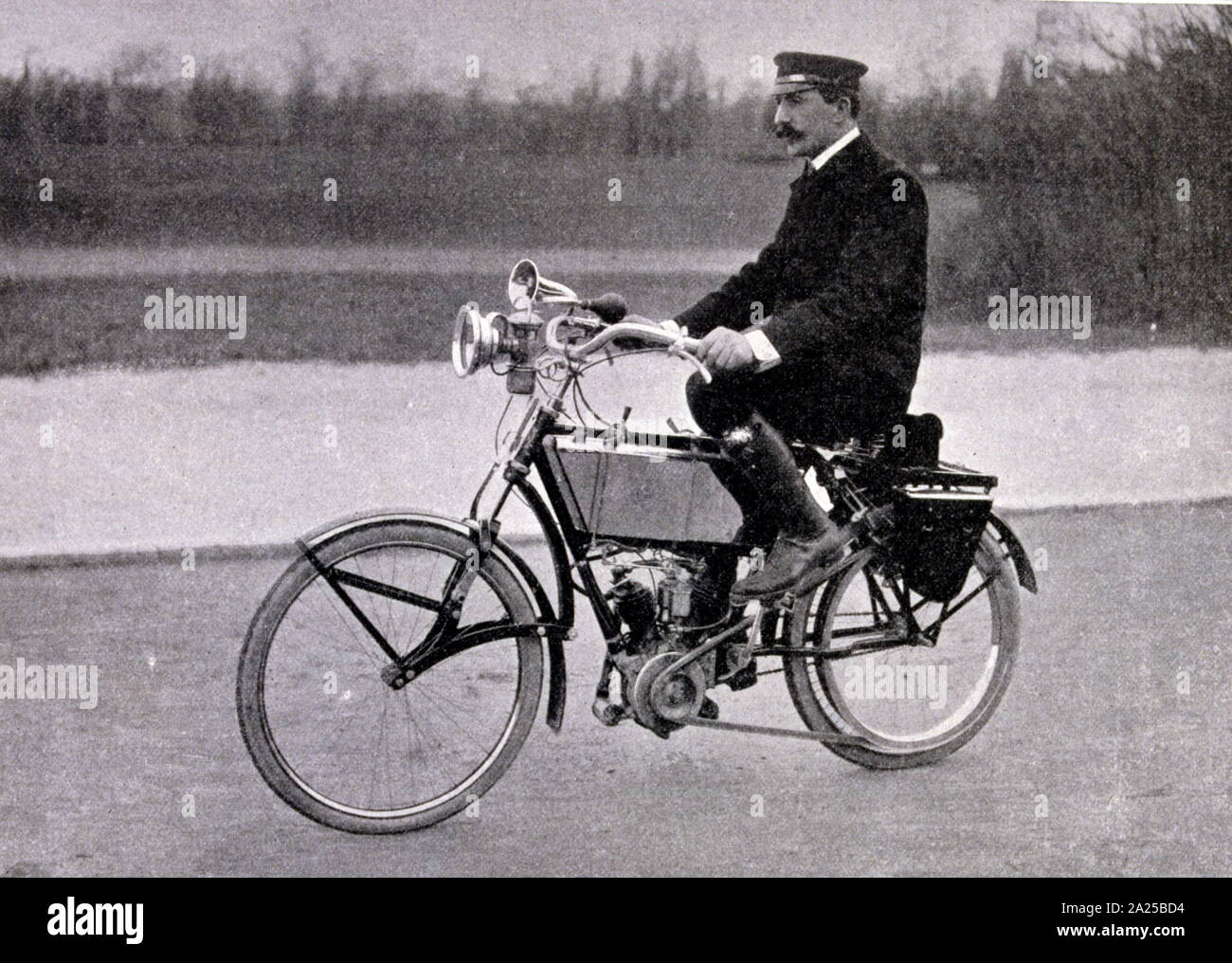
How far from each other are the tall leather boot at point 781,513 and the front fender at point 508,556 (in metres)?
0.53

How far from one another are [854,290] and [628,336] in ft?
2.20

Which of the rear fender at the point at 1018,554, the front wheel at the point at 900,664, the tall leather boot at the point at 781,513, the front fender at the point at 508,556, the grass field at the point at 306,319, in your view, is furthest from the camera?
the grass field at the point at 306,319

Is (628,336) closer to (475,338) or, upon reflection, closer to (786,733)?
(475,338)

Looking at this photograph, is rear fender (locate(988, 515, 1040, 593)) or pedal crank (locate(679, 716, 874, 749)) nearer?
pedal crank (locate(679, 716, 874, 749))

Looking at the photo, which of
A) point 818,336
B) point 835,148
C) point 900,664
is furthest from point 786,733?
point 835,148

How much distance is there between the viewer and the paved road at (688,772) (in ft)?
13.4

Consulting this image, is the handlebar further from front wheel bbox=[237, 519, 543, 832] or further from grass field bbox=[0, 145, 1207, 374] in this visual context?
grass field bbox=[0, 145, 1207, 374]

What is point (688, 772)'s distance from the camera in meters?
4.40

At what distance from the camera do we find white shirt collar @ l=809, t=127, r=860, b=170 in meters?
4.18

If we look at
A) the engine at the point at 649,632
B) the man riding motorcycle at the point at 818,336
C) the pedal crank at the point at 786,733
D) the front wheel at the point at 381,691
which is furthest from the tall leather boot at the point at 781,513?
the front wheel at the point at 381,691

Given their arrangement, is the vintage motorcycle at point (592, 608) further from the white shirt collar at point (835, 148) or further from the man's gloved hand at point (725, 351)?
the white shirt collar at point (835, 148)

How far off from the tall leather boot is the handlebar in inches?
8.3

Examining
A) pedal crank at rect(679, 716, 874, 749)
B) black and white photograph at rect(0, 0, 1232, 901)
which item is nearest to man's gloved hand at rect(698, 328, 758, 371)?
black and white photograph at rect(0, 0, 1232, 901)
